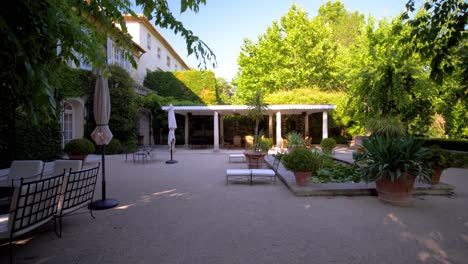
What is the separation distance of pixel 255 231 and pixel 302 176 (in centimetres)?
252

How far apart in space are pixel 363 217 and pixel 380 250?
118cm

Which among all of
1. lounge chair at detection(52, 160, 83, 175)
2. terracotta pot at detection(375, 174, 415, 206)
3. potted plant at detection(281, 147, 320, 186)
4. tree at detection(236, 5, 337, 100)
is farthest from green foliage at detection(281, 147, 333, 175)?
tree at detection(236, 5, 337, 100)

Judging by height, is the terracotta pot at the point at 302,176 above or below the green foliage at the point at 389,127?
below

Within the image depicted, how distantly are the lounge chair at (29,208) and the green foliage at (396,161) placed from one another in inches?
199

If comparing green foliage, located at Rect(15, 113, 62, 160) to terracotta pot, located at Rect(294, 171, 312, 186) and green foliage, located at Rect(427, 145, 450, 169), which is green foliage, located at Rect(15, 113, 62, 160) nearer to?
terracotta pot, located at Rect(294, 171, 312, 186)

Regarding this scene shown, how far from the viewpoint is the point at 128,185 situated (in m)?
6.58

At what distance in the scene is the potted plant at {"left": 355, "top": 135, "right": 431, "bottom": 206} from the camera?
4.75 meters

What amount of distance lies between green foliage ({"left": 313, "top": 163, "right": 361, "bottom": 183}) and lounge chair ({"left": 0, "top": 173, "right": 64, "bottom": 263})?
5.58 meters

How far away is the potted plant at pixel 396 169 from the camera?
15.6 feet

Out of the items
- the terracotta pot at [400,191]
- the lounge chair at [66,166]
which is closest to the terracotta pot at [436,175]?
the terracotta pot at [400,191]

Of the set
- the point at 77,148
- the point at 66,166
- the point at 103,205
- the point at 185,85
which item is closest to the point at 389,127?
the point at 103,205

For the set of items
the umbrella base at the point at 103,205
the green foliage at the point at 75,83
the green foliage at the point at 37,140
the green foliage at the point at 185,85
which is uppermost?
the green foliage at the point at 185,85

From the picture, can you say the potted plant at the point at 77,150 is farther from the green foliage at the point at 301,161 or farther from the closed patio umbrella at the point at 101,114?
the green foliage at the point at 301,161

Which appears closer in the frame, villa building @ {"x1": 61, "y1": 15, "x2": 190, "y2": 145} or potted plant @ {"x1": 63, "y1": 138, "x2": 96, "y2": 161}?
potted plant @ {"x1": 63, "y1": 138, "x2": 96, "y2": 161}
